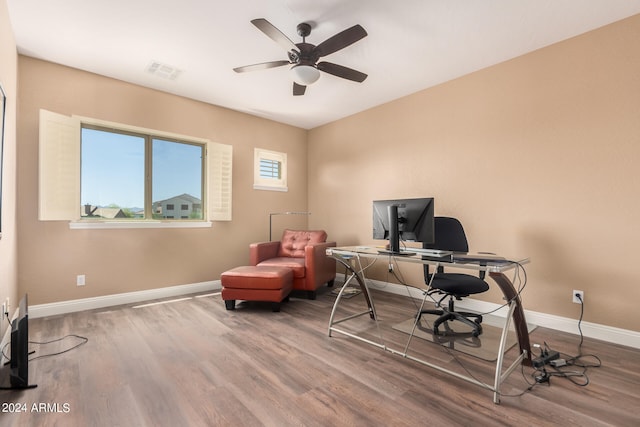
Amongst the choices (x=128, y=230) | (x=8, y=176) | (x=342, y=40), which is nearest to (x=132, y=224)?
(x=128, y=230)

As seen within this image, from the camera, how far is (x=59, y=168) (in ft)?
10.1

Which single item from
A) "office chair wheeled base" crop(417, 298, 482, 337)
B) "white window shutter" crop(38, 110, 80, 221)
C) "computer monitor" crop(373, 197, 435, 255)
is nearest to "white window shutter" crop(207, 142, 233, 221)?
"white window shutter" crop(38, 110, 80, 221)

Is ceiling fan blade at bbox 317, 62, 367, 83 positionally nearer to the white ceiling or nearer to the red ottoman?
the white ceiling

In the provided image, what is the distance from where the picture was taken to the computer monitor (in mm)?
2145

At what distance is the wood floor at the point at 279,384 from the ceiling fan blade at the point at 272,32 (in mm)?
2444

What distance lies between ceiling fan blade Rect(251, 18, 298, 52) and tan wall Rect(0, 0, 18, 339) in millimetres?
1832

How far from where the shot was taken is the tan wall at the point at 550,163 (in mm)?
2447

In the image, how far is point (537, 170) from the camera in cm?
288

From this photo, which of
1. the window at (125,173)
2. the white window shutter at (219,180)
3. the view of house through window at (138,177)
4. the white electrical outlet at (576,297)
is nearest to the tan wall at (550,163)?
the white electrical outlet at (576,297)

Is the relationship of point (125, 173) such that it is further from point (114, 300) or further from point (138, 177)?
point (114, 300)

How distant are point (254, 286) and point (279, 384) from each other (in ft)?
5.00

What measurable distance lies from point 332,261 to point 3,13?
395 centimetres

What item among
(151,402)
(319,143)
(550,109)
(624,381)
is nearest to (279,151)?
(319,143)

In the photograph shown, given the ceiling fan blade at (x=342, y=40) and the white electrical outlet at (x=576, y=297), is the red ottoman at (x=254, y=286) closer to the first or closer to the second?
the ceiling fan blade at (x=342, y=40)
